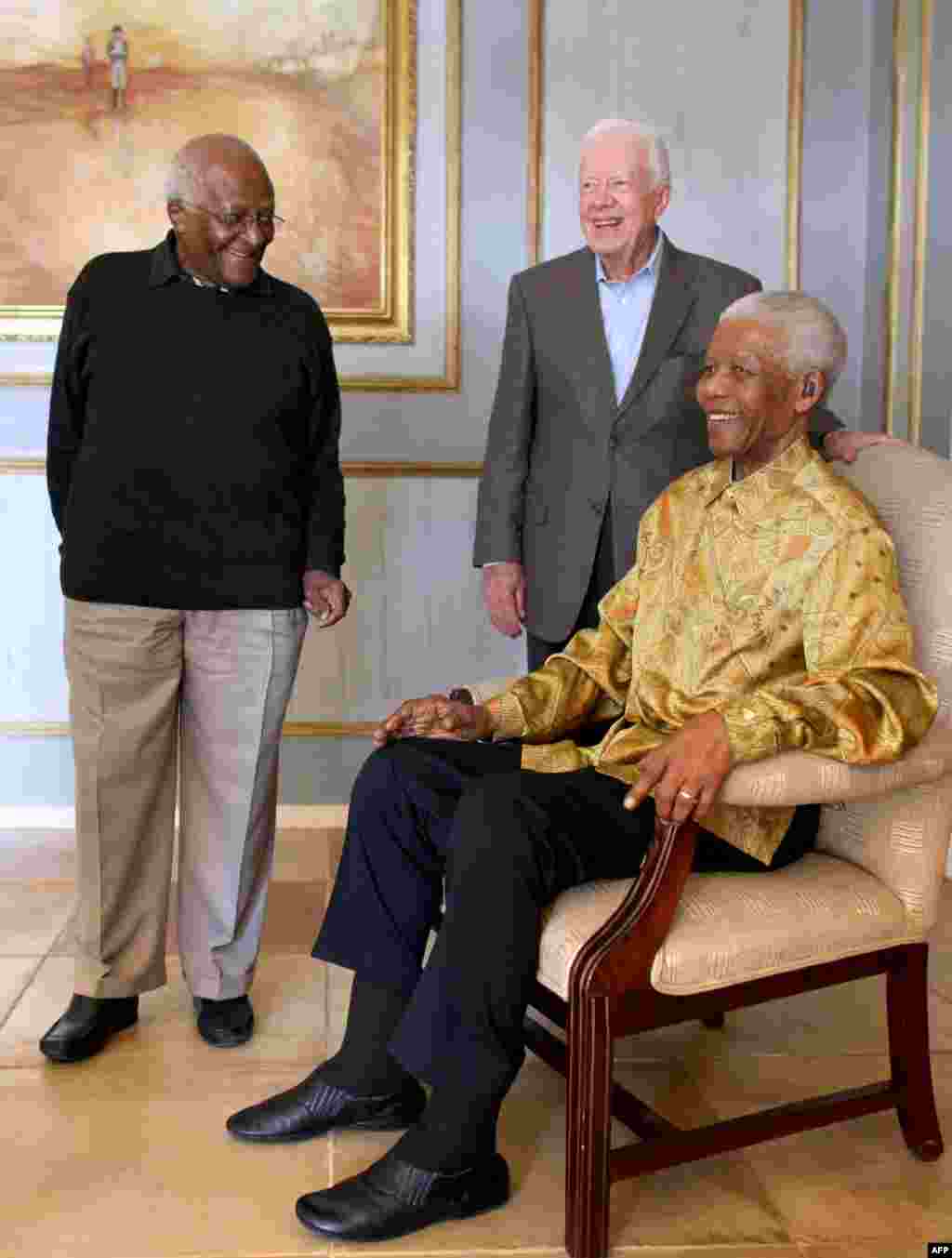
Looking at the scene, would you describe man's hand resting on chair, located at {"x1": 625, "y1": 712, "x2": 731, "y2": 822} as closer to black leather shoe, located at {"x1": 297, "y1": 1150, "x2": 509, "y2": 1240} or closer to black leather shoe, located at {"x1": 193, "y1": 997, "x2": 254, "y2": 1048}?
black leather shoe, located at {"x1": 297, "y1": 1150, "x2": 509, "y2": 1240}

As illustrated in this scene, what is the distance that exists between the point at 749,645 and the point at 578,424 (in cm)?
92

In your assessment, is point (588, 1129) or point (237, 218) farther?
point (237, 218)

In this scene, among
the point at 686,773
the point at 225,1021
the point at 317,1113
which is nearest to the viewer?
the point at 686,773

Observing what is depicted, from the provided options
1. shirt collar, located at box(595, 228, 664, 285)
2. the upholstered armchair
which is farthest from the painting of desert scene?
the upholstered armchair

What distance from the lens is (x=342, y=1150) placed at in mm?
2203

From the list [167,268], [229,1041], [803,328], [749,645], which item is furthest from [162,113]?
[749,645]

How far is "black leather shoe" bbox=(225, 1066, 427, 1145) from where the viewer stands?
221cm

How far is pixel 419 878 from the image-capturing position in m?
2.16

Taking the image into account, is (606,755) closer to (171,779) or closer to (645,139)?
(171,779)

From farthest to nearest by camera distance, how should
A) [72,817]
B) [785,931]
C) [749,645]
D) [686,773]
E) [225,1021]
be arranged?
[72,817] < [225,1021] < [749,645] < [785,931] < [686,773]

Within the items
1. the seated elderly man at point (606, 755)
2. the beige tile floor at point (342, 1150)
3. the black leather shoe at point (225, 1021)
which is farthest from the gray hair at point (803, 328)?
the black leather shoe at point (225, 1021)

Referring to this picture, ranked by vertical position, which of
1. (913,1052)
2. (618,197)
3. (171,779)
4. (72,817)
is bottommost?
(72,817)

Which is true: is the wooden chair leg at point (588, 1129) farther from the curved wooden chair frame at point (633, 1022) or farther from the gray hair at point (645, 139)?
the gray hair at point (645, 139)

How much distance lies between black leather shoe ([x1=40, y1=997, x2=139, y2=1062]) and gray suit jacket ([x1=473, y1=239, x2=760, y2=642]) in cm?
112
